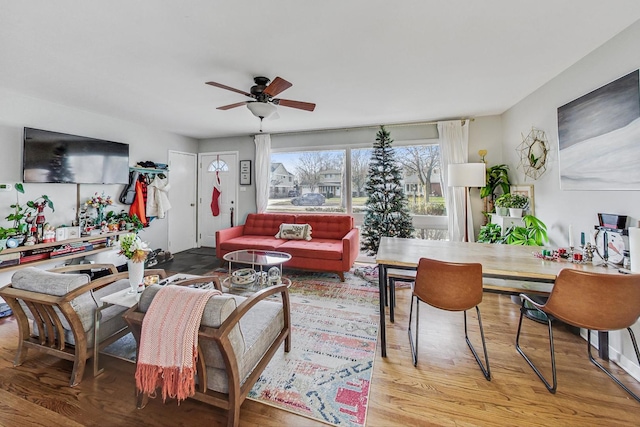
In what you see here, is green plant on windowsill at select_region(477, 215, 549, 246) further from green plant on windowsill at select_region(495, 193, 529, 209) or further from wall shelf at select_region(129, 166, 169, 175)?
wall shelf at select_region(129, 166, 169, 175)

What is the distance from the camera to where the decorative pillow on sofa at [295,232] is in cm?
412

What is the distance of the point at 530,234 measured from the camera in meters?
2.69

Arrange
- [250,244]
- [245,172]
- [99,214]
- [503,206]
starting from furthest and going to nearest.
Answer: [245,172] → [250,244] → [99,214] → [503,206]

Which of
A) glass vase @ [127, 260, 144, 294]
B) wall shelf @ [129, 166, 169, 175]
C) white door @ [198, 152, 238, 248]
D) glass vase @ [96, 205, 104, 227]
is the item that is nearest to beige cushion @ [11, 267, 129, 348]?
glass vase @ [127, 260, 144, 294]

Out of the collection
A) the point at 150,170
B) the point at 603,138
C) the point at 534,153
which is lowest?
the point at 603,138

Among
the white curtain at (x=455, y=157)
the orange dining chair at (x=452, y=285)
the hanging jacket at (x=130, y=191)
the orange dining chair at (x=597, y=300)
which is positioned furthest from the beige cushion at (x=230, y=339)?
the hanging jacket at (x=130, y=191)

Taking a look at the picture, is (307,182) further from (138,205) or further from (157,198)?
(138,205)

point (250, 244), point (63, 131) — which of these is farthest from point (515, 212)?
point (63, 131)

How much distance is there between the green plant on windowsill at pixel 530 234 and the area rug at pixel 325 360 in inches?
66.1

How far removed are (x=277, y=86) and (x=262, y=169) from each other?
2938mm

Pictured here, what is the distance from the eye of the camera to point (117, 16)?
5.46 feet

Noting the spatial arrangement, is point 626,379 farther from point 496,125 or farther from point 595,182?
point 496,125

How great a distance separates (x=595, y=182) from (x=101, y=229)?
5.80 metres

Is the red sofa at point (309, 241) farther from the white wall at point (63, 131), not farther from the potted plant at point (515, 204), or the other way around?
the potted plant at point (515, 204)
